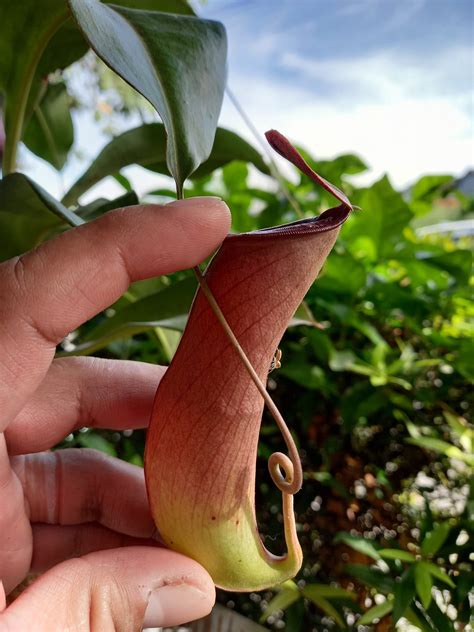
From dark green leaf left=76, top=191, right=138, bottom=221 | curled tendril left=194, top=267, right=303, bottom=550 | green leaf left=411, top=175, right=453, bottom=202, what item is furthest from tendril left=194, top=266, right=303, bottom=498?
green leaf left=411, top=175, right=453, bottom=202

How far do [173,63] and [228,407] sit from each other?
0.53 feet

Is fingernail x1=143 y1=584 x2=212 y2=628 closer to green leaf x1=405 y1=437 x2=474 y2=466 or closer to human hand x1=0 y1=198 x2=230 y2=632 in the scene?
human hand x1=0 y1=198 x2=230 y2=632

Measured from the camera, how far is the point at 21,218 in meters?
0.41

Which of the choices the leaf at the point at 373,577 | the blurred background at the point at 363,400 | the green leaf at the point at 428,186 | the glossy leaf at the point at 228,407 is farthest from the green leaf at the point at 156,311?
the green leaf at the point at 428,186

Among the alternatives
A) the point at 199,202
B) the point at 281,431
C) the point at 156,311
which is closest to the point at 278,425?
the point at 281,431

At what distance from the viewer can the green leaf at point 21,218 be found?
1.27ft

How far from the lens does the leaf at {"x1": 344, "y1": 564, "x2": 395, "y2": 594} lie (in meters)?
0.47

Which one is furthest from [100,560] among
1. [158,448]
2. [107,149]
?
[107,149]

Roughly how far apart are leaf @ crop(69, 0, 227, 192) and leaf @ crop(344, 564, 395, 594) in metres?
0.39

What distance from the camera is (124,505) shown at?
1.25 feet

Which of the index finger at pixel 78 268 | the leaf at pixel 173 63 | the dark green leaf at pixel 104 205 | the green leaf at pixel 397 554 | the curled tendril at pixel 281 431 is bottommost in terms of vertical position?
the green leaf at pixel 397 554

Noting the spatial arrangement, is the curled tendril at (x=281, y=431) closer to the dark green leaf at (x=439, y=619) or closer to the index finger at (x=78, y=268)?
the index finger at (x=78, y=268)

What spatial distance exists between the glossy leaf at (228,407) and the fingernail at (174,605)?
0.05 feet

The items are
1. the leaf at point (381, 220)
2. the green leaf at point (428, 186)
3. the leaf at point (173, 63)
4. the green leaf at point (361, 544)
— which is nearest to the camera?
the leaf at point (173, 63)
